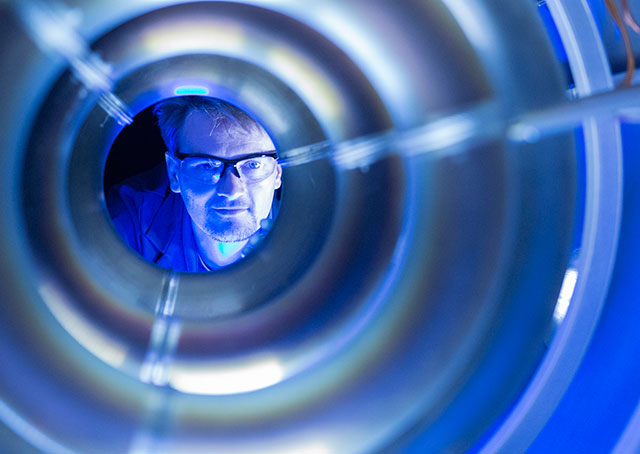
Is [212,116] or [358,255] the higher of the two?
[212,116]

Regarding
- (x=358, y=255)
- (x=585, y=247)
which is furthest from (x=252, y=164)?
(x=585, y=247)

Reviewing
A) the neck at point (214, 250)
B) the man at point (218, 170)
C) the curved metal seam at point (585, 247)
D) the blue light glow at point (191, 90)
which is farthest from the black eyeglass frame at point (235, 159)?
the curved metal seam at point (585, 247)

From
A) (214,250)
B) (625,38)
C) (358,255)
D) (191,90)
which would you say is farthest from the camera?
(214,250)

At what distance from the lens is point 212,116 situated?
1351mm

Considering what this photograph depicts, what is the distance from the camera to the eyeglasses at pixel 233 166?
134cm

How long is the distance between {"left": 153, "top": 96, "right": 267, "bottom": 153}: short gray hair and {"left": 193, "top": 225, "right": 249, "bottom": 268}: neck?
249 mm

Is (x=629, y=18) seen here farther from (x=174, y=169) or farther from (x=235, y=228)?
(x=174, y=169)

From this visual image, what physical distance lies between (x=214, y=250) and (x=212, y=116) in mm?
385

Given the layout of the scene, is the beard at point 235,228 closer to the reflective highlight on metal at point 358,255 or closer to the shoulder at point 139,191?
the shoulder at point 139,191

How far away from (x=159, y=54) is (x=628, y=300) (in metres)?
0.58

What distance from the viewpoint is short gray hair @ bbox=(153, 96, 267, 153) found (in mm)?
1334

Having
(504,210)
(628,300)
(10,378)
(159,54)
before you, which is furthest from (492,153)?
(10,378)

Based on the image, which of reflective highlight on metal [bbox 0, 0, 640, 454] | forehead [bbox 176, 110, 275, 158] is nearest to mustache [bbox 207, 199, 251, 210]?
forehead [bbox 176, 110, 275, 158]

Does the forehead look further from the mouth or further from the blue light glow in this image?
the blue light glow
